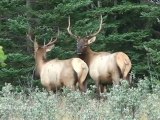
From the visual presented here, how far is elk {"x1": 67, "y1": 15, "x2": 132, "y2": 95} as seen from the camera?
1262cm

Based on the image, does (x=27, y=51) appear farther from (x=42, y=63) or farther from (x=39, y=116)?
(x=39, y=116)

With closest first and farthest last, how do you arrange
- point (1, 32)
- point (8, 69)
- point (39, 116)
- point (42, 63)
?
point (39, 116) → point (42, 63) → point (8, 69) → point (1, 32)

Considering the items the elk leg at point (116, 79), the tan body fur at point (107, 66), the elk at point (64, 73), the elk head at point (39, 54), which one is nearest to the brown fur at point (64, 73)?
the elk at point (64, 73)

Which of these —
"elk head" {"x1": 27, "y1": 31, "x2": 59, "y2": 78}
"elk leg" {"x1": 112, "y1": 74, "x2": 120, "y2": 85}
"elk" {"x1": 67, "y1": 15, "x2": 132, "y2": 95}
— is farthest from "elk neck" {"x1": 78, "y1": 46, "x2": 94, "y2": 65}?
"elk leg" {"x1": 112, "y1": 74, "x2": 120, "y2": 85}

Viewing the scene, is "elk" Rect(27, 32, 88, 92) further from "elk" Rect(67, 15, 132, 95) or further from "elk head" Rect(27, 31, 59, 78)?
"elk" Rect(67, 15, 132, 95)

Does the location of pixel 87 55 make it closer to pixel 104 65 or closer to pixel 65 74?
pixel 104 65

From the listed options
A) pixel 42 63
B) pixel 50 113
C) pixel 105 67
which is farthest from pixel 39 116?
pixel 42 63

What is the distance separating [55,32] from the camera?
18.4m

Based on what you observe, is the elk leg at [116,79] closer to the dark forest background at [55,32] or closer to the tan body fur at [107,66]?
the tan body fur at [107,66]

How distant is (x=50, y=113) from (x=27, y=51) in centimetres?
1278

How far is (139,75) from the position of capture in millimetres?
17953

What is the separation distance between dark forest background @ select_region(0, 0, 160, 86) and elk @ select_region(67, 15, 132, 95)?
2.69 m

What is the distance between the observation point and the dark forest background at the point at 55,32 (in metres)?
17.1

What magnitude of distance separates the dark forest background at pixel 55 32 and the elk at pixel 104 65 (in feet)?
8.82
